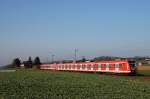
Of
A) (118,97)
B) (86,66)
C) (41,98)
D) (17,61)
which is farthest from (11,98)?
(17,61)

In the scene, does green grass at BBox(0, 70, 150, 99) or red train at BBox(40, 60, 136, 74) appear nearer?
green grass at BBox(0, 70, 150, 99)

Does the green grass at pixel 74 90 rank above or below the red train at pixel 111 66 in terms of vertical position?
below

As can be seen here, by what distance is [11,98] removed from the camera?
1661cm

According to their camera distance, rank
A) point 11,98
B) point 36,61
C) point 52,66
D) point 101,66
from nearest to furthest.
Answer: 1. point 11,98
2. point 101,66
3. point 52,66
4. point 36,61

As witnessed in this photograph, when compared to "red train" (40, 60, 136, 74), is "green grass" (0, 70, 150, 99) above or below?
below

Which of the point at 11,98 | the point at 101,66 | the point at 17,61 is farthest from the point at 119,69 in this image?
the point at 17,61

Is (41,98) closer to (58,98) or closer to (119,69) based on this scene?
(58,98)

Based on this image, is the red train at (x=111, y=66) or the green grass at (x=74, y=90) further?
the red train at (x=111, y=66)

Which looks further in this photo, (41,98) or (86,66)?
(86,66)

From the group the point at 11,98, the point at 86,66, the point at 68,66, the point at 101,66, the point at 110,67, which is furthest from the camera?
the point at 68,66

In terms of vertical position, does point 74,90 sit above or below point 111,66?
below

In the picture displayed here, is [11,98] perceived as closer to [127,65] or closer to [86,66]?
[127,65]

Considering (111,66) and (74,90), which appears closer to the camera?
(74,90)

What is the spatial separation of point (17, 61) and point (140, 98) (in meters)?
185
